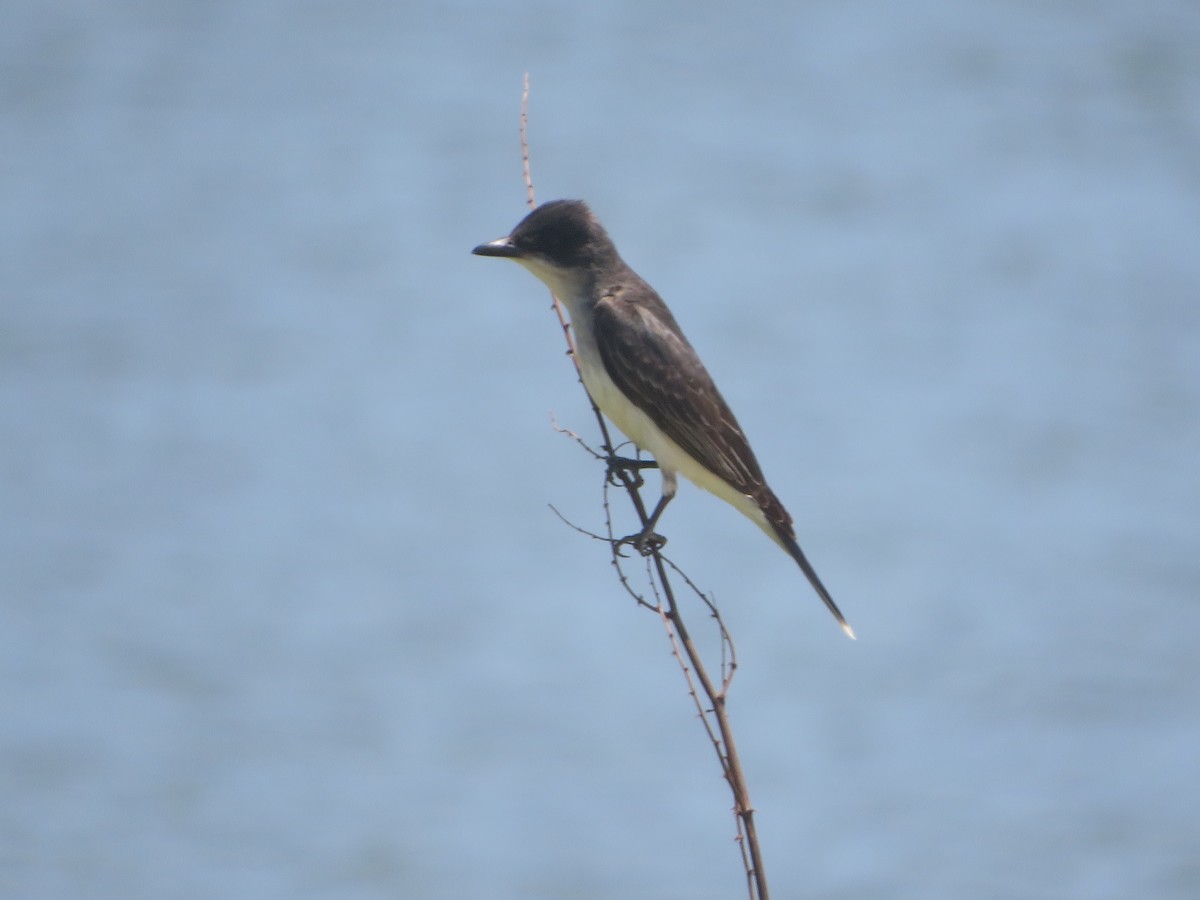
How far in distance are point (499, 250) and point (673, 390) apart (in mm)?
948

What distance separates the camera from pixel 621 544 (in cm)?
617

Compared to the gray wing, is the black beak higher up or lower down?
higher up

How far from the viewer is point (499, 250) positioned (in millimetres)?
6348

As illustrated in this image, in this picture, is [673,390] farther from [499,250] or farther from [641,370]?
[499,250]

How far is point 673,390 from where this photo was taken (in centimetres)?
626

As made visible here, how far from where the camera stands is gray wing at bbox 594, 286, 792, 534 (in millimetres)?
6215

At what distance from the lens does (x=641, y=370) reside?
20.3 ft

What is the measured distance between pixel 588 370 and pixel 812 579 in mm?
1271

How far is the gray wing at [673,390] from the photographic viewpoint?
6.21 metres

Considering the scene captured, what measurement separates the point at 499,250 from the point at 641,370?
804 millimetres

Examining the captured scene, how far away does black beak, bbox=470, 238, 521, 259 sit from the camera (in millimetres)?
6293

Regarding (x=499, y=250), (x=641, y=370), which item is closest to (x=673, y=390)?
(x=641, y=370)

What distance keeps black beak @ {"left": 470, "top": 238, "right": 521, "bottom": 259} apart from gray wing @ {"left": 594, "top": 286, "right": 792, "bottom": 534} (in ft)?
1.42

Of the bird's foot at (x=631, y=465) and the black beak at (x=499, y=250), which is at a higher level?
the black beak at (x=499, y=250)
